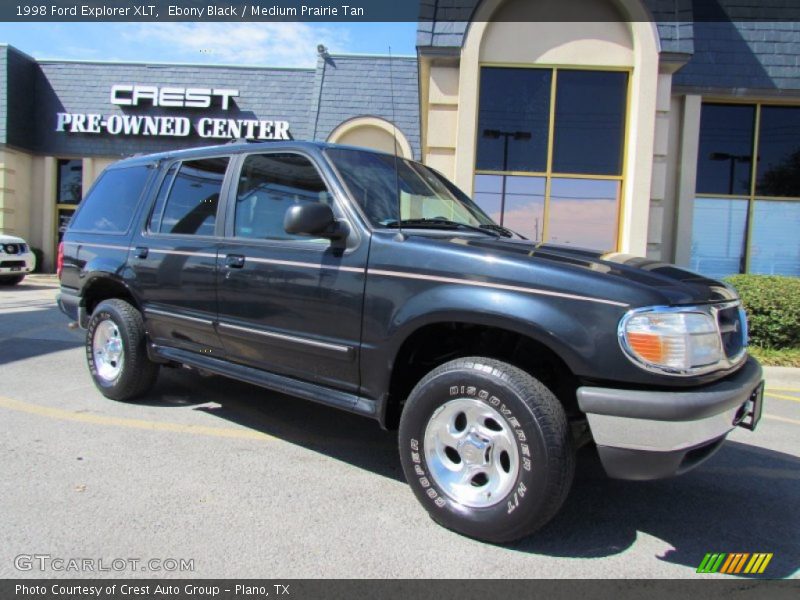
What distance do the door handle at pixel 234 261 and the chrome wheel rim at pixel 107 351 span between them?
5.10 feet

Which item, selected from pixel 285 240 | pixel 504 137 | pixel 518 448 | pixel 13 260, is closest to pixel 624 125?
pixel 504 137

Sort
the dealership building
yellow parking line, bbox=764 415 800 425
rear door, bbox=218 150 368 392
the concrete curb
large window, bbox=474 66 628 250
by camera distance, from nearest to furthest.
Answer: rear door, bbox=218 150 368 392 → yellow parking line, bbox=764 415 800 425 → the concrete curb → the dealership building → large window, bbox=474 66 628 250

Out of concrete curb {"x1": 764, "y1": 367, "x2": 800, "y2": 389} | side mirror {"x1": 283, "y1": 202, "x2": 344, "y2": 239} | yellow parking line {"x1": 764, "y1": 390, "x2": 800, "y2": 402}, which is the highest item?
side mirror {"x1": 283, "y1": 202, "x2": 344, "y2": 239}

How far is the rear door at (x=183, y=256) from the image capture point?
4145 millimetres

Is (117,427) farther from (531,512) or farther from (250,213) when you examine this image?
(531,512)

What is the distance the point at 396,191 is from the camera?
3.77 m

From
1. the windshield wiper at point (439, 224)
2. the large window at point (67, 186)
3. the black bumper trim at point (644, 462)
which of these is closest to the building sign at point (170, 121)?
the large window at point (67, 186)

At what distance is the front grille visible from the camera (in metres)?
2.91

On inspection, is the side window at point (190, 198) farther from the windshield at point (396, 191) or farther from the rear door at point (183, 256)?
the windshield at point (396, 191)

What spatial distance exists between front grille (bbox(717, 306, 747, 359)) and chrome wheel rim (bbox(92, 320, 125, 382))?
4215 mm

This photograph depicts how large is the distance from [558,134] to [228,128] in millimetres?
10716

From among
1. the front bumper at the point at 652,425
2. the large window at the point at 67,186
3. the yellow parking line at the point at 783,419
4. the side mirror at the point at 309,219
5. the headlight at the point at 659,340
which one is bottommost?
the yellow parking line at the point at 783,419

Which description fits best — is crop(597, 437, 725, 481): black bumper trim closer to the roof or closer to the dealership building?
the dealership building

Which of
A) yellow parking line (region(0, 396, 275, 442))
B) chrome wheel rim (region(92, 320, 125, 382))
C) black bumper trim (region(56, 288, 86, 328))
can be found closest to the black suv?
chrome wheel rim (region(92, 320, 125, 382))
